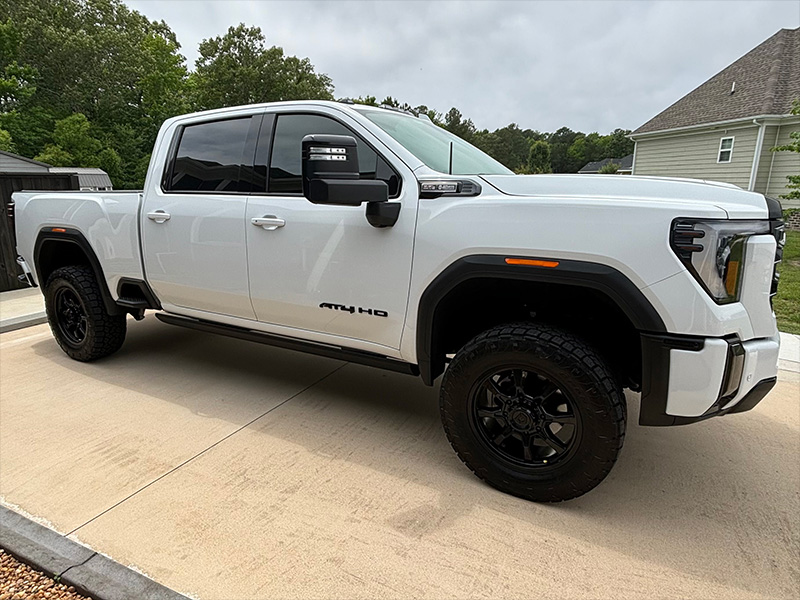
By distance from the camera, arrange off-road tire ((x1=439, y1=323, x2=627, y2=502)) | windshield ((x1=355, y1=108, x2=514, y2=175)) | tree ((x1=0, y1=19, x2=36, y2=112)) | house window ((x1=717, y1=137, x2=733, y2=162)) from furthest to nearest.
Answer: tree ((x1=0, y1=19, x2=36, y2=112))
house window ((x1=717, y1=137, x2=733, y2=162))
windshield ((x1=355, y1=108, x2=514, y2=175))
off-road tire ((x1=439, y1=323, x2=627, y2=502))

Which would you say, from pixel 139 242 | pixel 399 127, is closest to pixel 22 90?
→ pixel 139 242

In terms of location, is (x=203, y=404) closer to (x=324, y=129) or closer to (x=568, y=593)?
(x=324, y=129)

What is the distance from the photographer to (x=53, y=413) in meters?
3.21

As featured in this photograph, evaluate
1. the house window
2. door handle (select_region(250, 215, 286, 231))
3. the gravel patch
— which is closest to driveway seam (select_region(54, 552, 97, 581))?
the gravel patch

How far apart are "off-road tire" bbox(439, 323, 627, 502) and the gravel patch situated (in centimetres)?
169

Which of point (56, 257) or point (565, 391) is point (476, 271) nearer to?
point (565, 391)

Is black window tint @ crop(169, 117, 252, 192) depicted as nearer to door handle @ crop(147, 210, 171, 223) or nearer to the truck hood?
door handle @ crop(147, 210, 171, 223)

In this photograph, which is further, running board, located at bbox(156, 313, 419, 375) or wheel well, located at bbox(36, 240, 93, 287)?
wheel well, located at bbox(36, 240, 93, 287)

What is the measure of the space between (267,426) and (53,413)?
1491mm

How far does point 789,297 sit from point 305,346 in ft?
22.3

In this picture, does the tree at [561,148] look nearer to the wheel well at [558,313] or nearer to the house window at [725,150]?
the house window at [725,150]

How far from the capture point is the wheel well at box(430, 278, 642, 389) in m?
2.30

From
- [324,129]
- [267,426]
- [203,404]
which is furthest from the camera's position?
[203,404]

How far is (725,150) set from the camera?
613 inches
